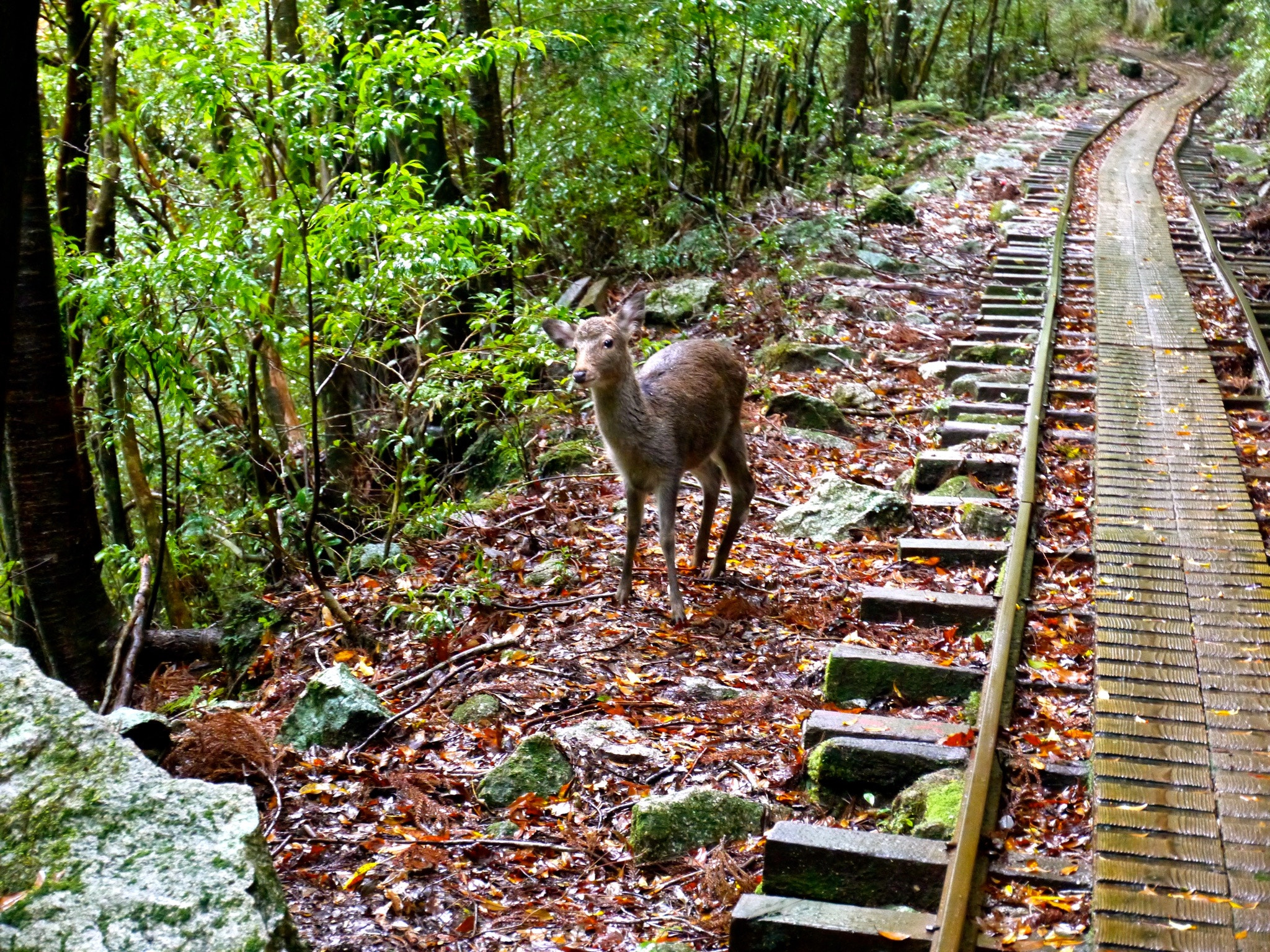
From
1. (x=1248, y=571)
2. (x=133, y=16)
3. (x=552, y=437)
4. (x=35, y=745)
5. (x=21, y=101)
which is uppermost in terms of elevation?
(x=133, y=16)

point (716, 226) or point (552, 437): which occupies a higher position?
point (716, 226)

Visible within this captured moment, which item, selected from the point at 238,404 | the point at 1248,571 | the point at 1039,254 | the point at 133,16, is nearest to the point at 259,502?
the point at 238,404

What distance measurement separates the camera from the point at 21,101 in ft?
9.58

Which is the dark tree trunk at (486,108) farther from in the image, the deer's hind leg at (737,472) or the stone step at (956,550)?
the stone step at (956,550)

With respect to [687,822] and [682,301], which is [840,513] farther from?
[682,301]

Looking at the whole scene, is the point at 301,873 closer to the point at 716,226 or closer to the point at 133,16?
the point at 133,16

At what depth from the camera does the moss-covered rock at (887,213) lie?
1647 cm

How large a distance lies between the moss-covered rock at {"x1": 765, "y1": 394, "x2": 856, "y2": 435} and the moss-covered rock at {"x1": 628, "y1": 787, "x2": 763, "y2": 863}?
5.67m

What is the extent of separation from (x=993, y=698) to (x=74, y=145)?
24.2 ft

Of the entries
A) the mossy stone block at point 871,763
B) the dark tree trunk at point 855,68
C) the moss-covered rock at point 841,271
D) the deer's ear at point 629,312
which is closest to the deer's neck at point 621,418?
the deer's ear at point 629,312

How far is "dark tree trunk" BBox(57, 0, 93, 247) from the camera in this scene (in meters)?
8.30

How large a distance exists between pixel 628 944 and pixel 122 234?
26.4 feet

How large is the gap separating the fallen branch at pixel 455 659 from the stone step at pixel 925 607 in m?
2.06

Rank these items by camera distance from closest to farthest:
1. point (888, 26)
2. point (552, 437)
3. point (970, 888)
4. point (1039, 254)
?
point (970, 888), point (552, 437), point (1039, 254), point (888, 26)
